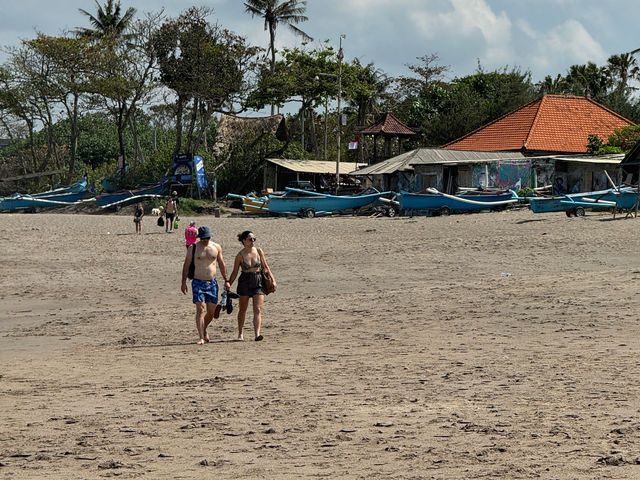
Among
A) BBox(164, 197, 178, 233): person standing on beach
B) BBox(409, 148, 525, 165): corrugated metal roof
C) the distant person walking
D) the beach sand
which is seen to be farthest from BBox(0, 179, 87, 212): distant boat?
the distant person walking

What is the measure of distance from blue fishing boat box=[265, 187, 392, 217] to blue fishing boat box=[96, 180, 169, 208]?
36.2ft

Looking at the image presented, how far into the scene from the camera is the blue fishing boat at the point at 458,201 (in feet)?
116

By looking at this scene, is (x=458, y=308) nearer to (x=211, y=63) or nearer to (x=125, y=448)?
(x=125, y=448)

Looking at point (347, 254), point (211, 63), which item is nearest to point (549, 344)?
point (347, 254)

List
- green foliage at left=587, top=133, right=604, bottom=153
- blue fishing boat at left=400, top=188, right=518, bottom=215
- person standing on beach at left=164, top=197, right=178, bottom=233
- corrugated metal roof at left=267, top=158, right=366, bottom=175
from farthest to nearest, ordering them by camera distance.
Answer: corrugated metal roof at left=267, top=158, right=366, bottom=175, green foliage at left=587, top=133, right=604, bottom=153, blue fishing boat at left=400, top=188, right=518, bottom=215, person standing on beach at left=164, top=197, right=178, bottom=233

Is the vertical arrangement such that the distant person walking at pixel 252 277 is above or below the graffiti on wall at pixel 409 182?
below

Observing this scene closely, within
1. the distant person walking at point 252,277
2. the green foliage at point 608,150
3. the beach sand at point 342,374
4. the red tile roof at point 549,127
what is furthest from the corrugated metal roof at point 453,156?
the distant person walking at point 252,277

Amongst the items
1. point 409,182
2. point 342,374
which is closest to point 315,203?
point 409,182

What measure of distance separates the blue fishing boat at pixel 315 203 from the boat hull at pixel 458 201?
3.40m

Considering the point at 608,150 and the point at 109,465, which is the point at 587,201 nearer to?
the point at 608,150

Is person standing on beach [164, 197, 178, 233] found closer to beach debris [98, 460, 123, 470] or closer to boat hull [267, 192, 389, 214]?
boat hull [267, 192, 389, 214]

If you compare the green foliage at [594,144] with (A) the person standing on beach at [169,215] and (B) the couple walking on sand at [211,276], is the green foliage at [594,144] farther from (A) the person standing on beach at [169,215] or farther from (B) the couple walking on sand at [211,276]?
(B) the couple walking on sand at [211,276]

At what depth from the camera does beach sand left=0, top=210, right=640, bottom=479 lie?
5.83m

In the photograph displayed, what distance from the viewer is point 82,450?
6164 mm
